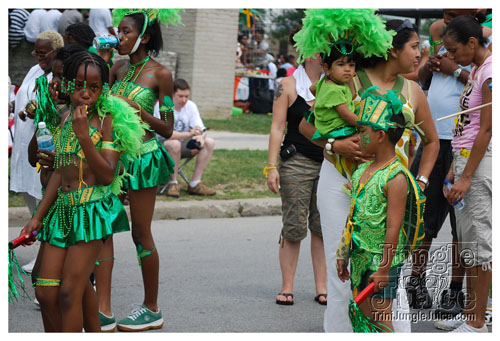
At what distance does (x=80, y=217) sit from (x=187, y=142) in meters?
5.63

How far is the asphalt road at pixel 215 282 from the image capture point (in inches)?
210

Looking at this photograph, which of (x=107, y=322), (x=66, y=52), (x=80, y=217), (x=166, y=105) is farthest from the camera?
(x=166, y=105)

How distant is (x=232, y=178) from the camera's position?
1013 cm

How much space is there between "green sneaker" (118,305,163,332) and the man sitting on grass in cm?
410

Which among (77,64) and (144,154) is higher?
(77,64)

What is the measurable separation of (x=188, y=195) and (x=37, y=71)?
3.46 metres

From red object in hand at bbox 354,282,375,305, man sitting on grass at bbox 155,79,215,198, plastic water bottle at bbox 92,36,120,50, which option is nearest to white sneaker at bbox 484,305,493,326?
red object in hand at bbox 354,282,375,305

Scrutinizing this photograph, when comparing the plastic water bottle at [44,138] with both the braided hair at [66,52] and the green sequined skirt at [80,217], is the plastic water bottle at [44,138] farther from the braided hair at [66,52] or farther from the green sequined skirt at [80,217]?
the braided hair at [66,52]

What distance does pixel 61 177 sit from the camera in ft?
13.9

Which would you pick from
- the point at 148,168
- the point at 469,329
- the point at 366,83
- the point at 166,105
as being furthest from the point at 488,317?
the point at 166,105

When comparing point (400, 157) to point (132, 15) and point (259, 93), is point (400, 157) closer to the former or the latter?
point (132, 15)

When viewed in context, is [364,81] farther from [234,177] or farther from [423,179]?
[234,177]

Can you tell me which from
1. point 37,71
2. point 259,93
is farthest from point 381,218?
point 259,93

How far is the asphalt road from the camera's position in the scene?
17.5 feet
